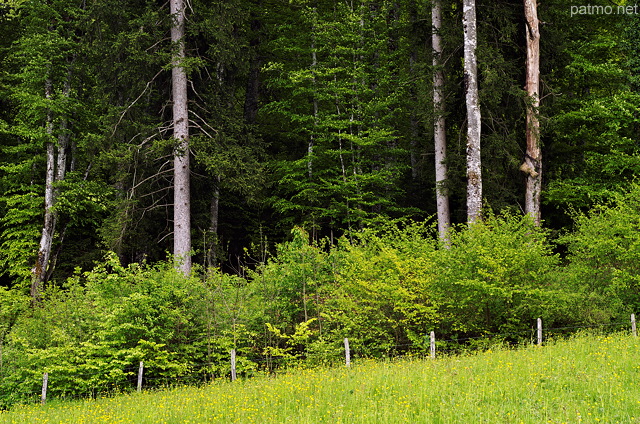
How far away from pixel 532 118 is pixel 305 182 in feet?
32.2

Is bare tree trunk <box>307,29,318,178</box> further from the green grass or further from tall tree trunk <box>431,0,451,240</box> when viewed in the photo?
the green grass

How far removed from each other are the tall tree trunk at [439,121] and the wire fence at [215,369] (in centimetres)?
567

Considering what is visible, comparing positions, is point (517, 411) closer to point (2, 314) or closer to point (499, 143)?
point (499, 143)

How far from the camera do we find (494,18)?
1902 centimetres

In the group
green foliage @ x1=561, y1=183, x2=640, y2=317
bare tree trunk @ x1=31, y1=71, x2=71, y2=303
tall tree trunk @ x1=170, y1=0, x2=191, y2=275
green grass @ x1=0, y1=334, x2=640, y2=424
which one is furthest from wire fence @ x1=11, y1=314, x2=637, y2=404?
bare tree trunk @ x1=31, y1=71, x2=71, y2=303

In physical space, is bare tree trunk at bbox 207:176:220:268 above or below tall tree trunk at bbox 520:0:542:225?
below

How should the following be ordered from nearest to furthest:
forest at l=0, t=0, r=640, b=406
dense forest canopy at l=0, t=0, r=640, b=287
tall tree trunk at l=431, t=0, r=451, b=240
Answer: forest at l=0, t=0, r=640, b=406, tall tree trunk at l=431, t=0, r=451, b=240, dense forest canopy at l=0, t=0, r=640, b=287

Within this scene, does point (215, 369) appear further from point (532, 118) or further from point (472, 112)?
point (532, 118)

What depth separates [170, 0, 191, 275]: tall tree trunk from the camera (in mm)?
18359

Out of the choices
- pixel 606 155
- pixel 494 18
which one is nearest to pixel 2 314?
pixel 494 18

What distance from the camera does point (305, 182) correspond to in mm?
24594

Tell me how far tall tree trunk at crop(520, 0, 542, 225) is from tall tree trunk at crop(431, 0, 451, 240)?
99.6 inches

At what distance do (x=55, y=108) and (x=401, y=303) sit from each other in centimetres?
1793

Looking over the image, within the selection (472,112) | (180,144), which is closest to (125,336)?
(180,144)
